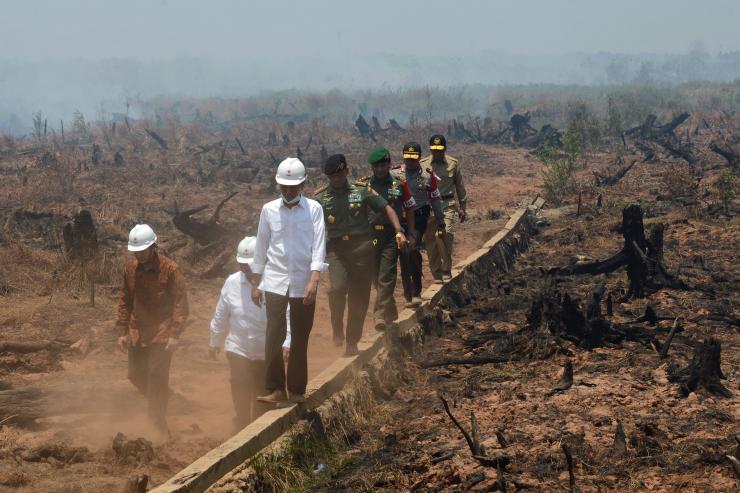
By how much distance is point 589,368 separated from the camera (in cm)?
795

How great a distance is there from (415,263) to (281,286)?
4.31 meters

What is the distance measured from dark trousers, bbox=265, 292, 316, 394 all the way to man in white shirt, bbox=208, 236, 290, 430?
1.41 feet

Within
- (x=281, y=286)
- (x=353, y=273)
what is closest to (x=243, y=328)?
(x=281, y=286)

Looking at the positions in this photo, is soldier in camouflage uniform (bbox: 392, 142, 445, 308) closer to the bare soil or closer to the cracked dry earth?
the cracked dry earth

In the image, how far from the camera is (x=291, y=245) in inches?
257

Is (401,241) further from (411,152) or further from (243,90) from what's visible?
(243,90)

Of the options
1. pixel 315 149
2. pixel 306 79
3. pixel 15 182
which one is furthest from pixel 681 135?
pixel 306 79

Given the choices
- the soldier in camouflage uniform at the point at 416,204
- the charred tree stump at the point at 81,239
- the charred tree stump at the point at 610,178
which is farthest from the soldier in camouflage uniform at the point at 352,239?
the charred tree stump at the point at 610,178

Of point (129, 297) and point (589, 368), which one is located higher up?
point (129, 297)

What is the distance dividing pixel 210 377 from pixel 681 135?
29.8 m

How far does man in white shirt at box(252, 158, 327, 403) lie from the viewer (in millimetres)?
6508

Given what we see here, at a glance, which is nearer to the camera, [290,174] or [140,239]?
[290,174]

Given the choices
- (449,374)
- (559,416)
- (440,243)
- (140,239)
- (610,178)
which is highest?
(140,239)

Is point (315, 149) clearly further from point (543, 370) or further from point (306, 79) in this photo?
point (306, 79)
